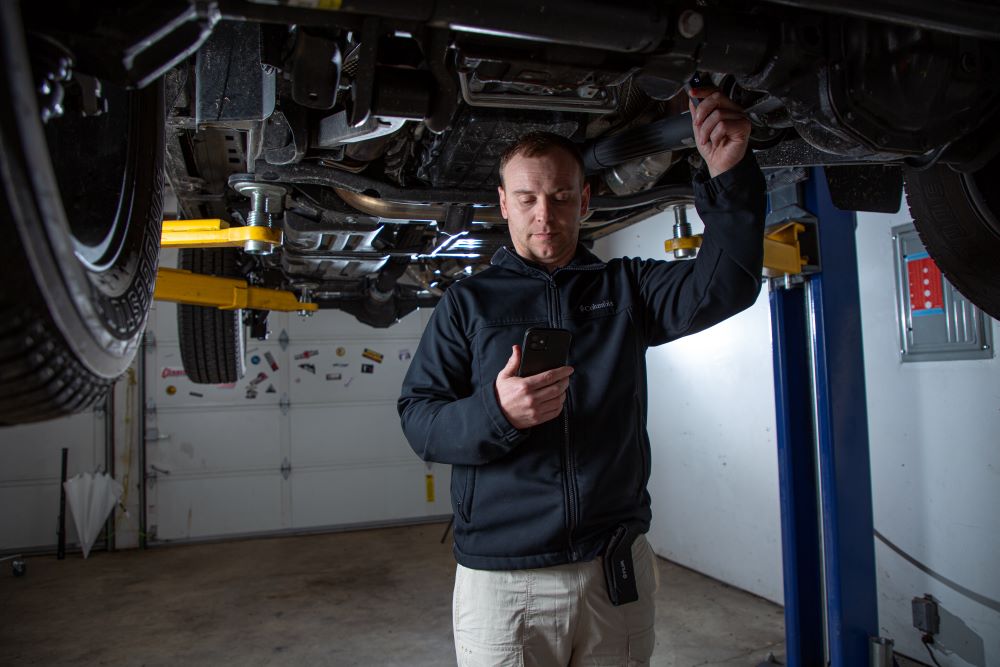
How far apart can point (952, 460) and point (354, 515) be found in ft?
16.9

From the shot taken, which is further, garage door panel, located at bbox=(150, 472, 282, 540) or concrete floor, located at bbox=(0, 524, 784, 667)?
garage door panel, located at bbox=(150, 472, 282, 540)

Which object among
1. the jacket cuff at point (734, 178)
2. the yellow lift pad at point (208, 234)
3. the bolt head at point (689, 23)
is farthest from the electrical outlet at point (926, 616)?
the yellow lift pad at point (208, 234)

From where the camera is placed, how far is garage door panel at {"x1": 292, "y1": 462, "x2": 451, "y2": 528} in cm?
638

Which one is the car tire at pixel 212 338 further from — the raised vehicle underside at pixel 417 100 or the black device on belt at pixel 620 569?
the black device on belt at pixel 620 569

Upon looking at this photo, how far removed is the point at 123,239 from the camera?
0.82 metres

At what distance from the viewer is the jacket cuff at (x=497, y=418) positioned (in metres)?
1.04

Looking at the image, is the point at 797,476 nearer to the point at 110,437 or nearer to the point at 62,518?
the point at 62,518

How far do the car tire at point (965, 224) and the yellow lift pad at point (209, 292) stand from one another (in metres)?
2.46

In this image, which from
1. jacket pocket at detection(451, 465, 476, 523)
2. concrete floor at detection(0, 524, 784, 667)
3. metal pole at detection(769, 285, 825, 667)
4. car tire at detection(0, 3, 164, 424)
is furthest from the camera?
concrete floor at detection(0, 524, 784, 667)

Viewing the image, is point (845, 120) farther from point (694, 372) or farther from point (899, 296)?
point (694, 372)

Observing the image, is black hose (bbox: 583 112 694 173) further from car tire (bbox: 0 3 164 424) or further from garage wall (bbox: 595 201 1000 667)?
garage wall (bbox: 595 201 1000 667)

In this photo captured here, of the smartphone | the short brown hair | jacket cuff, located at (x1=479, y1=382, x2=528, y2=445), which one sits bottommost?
jacket cuff, located at (x1=479, y1=382, x2=528, y2=445)

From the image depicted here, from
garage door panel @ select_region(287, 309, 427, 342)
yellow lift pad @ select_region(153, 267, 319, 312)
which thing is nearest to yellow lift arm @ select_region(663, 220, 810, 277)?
yellow lift pad @ select_region(153, 267, 319, 312)

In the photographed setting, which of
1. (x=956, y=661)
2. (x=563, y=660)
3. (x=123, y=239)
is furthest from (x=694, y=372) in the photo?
(x=123, y=239)
